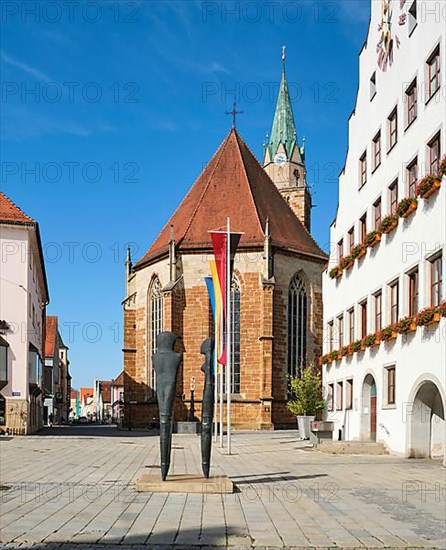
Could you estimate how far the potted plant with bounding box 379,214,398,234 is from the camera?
877 inches

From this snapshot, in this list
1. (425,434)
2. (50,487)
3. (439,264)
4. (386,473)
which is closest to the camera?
(50,487)

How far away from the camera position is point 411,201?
2055cm

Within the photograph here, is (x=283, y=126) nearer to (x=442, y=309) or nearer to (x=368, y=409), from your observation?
(x=368, y=409)

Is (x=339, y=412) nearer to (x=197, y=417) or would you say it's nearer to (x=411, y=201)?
(x=411, y=201)

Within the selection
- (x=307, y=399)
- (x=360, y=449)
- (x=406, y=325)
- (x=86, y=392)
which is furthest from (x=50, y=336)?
(x=86, y=392)

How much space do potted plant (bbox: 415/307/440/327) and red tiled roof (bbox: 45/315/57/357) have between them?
6279cm

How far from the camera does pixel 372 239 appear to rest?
24562 millimetres

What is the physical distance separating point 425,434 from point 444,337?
3.66m

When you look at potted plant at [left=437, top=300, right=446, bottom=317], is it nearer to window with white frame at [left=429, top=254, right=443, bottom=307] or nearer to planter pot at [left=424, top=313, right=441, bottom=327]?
planter pot at [left=424, top=313, right=441, bottom=327]

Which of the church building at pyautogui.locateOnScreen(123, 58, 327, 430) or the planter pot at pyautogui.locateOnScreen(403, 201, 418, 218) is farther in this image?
the church building at pyautogui.locateOnScreen(123, 58, 327, 430)

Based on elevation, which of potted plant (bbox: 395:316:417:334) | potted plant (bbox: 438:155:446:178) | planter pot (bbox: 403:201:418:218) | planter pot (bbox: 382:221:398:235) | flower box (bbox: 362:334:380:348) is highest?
potted plant (bbox: 438:155:446:178)

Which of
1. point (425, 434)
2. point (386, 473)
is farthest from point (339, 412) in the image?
point (386, 473)

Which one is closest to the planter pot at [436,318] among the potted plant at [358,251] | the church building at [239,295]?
the potted plant at [358,251]

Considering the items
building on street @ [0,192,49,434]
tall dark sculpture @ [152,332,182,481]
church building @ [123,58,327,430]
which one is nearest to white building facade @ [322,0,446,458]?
tall dark sculpture @ [152,332,182,481]
